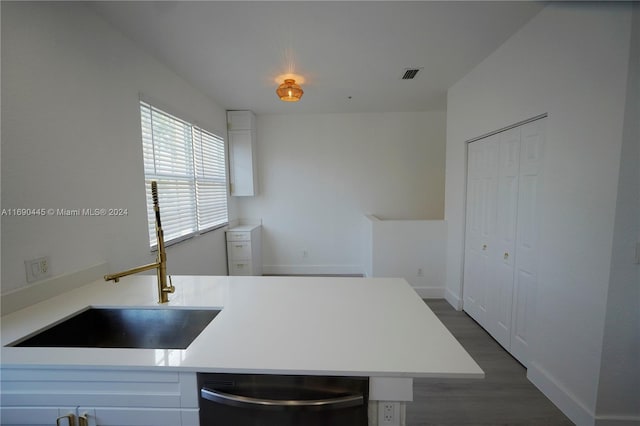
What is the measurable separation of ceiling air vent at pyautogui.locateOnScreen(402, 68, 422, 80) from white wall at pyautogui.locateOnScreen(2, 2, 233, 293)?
2440mm

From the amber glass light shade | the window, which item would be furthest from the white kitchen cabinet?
the amber glass light shade

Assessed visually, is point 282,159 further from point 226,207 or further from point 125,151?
point 125,151

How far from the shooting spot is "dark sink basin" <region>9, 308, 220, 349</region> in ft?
4.05

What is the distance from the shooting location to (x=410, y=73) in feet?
8.83

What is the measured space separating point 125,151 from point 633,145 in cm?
314

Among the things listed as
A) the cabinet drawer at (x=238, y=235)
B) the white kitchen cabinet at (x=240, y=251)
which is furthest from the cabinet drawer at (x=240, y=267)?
the cabinet drawer at (x=238, y=235)

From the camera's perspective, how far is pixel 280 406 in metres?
0.79

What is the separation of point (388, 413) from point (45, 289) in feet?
5.73

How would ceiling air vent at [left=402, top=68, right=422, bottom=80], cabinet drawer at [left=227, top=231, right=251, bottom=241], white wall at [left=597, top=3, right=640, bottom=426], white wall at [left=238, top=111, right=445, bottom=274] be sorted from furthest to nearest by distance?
white wall at [left=238, top=111, right=445, bottom=274] → cabinet drawer at [left=227, top=231, right=251, bottom=241] → ceiling air vent at [left=402, top=68, right=422, bottom=80] → white wall at [left=597, top=3, right=640, bottom=426]

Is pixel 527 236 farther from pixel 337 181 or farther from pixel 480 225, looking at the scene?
pixel 337 181

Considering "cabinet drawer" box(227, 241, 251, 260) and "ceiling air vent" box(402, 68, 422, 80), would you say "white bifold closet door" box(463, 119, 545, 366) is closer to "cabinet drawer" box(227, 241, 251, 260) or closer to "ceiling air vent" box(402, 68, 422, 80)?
"ceiling air vent" box(402, 68, 422, 80)

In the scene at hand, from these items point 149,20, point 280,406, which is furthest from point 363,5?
point 280,406

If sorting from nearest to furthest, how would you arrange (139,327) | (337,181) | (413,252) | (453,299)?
(139,327) → (453,299) → (413,252) → (337,181)

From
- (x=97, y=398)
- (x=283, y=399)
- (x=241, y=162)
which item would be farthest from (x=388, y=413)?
(x=241, y=162)
